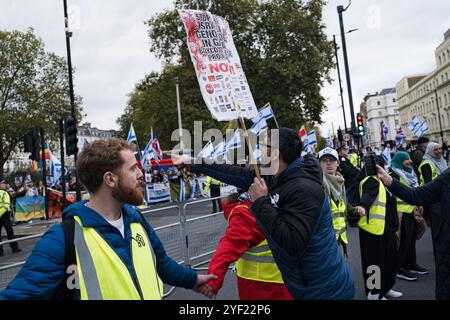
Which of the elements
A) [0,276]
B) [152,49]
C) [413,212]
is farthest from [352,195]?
[152,49]

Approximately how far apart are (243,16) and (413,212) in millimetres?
26617

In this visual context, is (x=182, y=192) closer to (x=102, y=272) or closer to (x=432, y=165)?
(x=432, y=165)

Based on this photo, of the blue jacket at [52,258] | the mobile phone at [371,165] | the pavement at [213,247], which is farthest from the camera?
the pavement at [213,247]

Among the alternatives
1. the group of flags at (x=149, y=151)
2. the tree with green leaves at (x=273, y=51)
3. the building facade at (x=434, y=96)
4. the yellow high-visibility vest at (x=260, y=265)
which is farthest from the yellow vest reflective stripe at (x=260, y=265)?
the building facade at (x=434, y=96)

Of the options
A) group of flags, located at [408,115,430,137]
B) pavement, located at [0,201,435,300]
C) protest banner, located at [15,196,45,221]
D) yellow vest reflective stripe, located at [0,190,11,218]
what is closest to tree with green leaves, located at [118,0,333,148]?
group of flags, located at [408,115,430,137]

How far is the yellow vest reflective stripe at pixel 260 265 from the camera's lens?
3.02 meters

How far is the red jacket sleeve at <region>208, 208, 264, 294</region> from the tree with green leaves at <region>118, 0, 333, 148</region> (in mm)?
26600

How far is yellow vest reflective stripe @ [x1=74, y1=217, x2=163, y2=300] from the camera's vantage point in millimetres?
1790

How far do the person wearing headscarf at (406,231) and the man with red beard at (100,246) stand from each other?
14.2ft

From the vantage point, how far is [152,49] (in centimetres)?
3219

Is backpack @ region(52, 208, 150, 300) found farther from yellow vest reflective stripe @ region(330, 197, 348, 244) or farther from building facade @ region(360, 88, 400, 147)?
building facade @ region(360, 88, 400, 147)

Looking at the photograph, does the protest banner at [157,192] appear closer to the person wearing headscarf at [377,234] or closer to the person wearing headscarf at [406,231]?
the person wearing headscarf at [406,231]
